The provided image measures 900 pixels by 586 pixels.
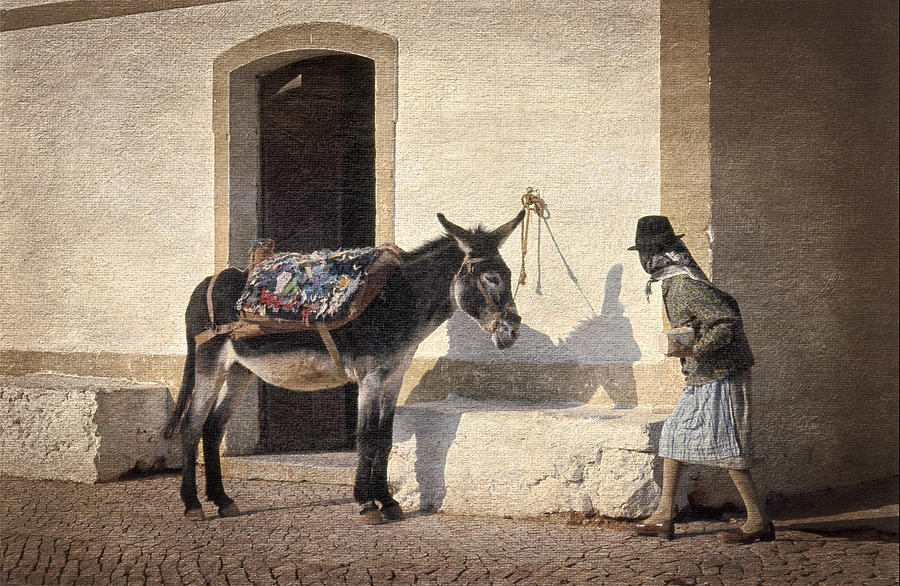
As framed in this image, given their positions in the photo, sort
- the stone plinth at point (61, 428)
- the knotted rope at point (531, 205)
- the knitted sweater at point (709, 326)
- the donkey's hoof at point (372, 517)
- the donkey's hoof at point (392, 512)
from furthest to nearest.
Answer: the stone plinth at point (61, 428) < the knotted rope at point (531, 205) < the donkey's hoof at point (392, 512) < the donkey's hoof at point (372, 517) < the knitted sweater at point (709, 326)

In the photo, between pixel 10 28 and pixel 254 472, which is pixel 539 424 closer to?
pixel 254 472

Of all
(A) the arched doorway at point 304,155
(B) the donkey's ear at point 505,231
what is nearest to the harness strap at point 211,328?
(A) the arched doorway at point 304,155

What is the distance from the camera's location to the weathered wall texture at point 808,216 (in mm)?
5863

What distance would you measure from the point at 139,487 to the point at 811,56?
5.33 meters

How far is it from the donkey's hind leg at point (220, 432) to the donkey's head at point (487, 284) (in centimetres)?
152

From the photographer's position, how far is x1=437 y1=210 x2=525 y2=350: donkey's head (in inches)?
209

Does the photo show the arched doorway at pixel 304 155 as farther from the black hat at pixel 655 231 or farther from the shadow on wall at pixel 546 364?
the black hat at pixel 655 231

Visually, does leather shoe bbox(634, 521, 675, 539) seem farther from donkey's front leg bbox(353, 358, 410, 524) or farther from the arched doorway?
the arched doorway

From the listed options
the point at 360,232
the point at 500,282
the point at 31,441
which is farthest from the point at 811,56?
the point at 31,441

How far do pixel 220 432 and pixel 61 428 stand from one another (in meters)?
1.45

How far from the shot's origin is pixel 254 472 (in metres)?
6.58

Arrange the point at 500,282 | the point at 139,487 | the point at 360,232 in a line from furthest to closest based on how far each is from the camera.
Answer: the point at 360,232, the point at 139,487, the point at 500,282

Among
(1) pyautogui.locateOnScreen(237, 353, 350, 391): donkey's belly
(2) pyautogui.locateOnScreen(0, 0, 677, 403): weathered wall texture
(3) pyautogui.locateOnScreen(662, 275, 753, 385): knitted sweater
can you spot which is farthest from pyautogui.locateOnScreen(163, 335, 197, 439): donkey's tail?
(3) pyautogui.locateOnScreen(662, 275, 753, 385): knitted sweater

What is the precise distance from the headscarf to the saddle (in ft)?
4.87
